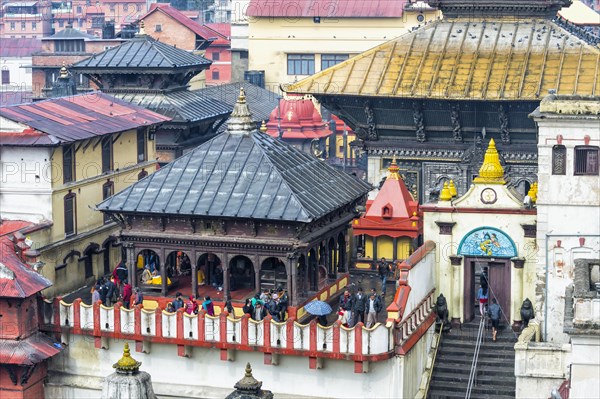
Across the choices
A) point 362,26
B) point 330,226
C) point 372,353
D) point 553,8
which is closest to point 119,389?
point 372,353

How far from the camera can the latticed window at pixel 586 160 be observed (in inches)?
2176

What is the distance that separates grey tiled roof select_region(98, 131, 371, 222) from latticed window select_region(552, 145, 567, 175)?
8.12m

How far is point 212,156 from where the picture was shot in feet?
198

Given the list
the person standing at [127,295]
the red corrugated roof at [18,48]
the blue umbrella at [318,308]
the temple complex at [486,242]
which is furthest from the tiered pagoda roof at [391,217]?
the red corrugated roof at [18,48]

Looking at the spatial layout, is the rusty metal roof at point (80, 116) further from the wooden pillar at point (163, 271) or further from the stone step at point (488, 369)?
the stone step at point (488, 369)

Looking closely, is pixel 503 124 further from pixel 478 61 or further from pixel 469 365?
pixel 469 365

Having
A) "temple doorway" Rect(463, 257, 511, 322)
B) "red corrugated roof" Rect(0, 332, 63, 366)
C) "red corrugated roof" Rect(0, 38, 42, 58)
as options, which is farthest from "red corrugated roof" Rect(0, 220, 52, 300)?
"red corrugated roof" Rect(0, 38, 42, 58)

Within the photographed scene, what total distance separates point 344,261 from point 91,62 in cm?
2514

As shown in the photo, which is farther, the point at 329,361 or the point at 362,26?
the point at 362,26

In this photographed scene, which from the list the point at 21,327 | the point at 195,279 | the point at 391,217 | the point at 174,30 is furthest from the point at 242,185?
the point at 174,30

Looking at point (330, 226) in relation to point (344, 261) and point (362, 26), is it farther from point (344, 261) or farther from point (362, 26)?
point (362, 26)

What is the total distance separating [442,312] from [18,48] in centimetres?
10730

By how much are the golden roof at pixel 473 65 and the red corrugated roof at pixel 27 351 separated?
16.1m

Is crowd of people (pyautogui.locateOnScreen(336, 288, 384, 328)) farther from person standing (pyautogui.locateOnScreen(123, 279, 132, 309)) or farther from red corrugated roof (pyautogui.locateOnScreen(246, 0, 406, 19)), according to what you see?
red corrugated roof (pyautogui.locateOnScreen(246, 0, 406, 19))
